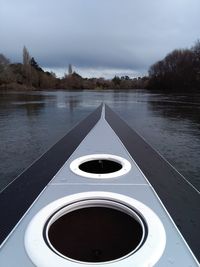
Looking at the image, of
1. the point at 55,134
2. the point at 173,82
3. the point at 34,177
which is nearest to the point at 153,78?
the point at 173,82

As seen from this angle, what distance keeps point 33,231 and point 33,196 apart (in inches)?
34.9

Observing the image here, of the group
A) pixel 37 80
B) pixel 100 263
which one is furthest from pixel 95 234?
pixel 37 80

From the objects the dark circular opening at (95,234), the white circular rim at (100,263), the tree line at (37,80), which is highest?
the tree line at (37,80)

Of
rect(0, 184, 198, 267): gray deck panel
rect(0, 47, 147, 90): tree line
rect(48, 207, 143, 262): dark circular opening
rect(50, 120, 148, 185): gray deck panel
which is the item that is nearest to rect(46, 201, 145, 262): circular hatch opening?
rect(48, 207, 143, 262): dark circular opening

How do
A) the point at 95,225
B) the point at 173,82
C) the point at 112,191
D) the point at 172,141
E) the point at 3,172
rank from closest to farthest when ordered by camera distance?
the point at 95,225 < the point at 112,191 < the point at 3,172 < the point at 172,141 < the point at 173,82

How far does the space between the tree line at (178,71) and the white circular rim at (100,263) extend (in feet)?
212

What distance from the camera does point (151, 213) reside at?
2.04 metres

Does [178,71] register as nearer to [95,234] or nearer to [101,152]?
[101,152]

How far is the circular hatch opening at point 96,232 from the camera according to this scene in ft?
6.39

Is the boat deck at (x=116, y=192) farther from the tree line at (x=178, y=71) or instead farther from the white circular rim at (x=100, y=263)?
the tree line at (x=178, y=71)

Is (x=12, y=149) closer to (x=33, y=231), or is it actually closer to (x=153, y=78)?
(x=33, y=231)

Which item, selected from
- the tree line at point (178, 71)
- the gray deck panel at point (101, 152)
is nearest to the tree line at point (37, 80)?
Result: the tree line at point (178, 71)

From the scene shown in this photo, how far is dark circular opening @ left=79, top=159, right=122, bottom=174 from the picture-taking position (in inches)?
145

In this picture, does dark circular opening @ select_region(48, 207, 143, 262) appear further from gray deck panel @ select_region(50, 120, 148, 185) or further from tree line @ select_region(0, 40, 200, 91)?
tree line @ select_region(0, 40, 200, 91)
